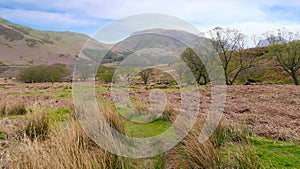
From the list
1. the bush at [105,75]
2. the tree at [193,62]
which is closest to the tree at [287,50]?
the tree at [193,62]

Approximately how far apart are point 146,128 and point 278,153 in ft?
13.5

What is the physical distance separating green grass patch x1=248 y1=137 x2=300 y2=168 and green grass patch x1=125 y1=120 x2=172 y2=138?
2810 mm

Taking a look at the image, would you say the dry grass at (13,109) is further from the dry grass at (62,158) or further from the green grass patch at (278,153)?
the green grass patch at (278,153)

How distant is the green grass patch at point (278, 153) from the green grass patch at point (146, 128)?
2810mm

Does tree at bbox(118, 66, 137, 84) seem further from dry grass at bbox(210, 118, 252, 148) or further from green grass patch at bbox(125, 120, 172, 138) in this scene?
dry grass at bbox(210, 118, 252, 148)

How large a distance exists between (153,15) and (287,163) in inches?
282

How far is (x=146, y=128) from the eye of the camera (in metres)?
7.95

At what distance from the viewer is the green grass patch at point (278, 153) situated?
4500mm

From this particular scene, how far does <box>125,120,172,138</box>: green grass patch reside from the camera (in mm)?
6945

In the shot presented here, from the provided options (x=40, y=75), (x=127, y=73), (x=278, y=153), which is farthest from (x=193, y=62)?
(x=278, y=153)

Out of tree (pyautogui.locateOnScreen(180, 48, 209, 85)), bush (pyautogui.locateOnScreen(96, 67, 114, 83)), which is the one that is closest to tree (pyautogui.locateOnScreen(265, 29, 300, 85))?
tree (pyautogui.locateOnScreen(180, 48, 209, 85))

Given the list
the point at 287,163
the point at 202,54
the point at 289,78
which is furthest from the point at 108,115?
the point at 289,78

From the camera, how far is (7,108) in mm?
10664

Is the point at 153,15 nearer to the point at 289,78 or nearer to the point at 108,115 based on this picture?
the point at 108,115
